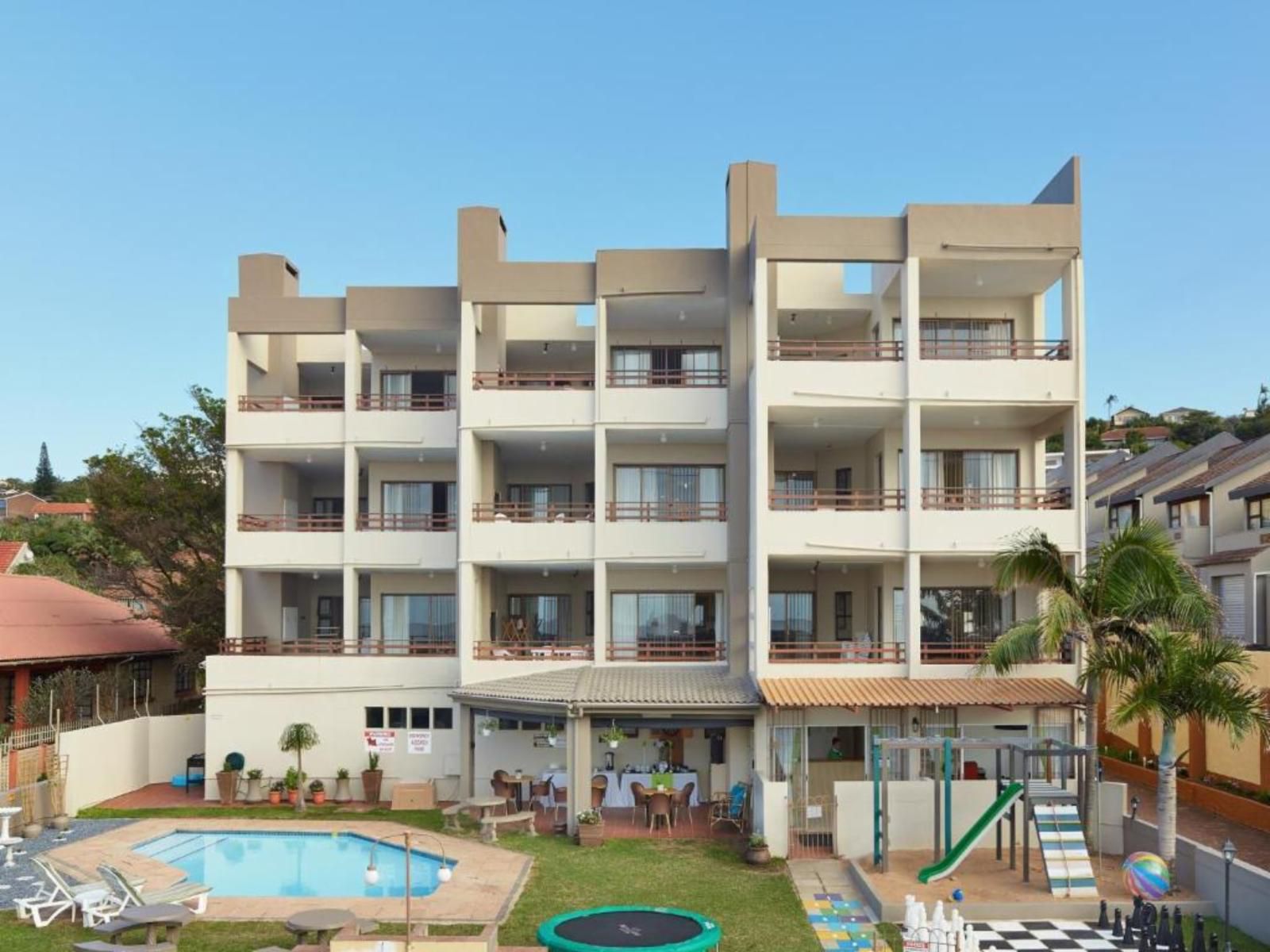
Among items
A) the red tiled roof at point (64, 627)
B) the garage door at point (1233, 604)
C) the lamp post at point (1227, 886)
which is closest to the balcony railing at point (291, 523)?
the red tiled roof at point (64, 627)

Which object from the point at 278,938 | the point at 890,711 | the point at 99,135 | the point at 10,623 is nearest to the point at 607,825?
the point at 890,711

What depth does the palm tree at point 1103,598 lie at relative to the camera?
2089 centimetres

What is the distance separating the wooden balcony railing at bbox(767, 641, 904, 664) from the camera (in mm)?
26203

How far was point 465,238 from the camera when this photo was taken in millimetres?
29562

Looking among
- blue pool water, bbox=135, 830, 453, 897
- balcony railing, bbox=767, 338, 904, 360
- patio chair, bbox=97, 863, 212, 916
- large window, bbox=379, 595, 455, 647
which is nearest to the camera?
patio chair, bbox=97, 863, 212, 916

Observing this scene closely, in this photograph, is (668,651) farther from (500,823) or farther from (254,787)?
(254,787)

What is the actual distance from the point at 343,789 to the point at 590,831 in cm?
849

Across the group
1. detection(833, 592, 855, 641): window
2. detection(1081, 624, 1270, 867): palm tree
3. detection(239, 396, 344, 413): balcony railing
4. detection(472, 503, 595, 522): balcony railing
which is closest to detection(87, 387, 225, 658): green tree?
detection(239, 396, 344, 413): balcony railing

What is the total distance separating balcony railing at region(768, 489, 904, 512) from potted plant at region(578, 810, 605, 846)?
27.5 feet

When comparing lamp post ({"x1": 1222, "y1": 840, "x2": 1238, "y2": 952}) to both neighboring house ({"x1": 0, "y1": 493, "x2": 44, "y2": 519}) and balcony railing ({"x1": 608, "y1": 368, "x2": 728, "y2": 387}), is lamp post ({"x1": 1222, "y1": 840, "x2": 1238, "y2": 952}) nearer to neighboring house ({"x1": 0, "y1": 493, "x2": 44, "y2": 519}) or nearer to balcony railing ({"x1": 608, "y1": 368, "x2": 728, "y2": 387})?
balcony railing ({"x1": 608, "y1": 368, "x2": 728, "y2": 387})

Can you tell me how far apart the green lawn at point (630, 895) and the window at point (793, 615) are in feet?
26.5

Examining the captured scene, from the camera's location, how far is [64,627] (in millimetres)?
34781

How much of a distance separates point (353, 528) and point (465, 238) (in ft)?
27.0

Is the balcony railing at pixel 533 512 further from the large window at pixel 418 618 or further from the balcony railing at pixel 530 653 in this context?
the balcony railing at pixel 530 653
